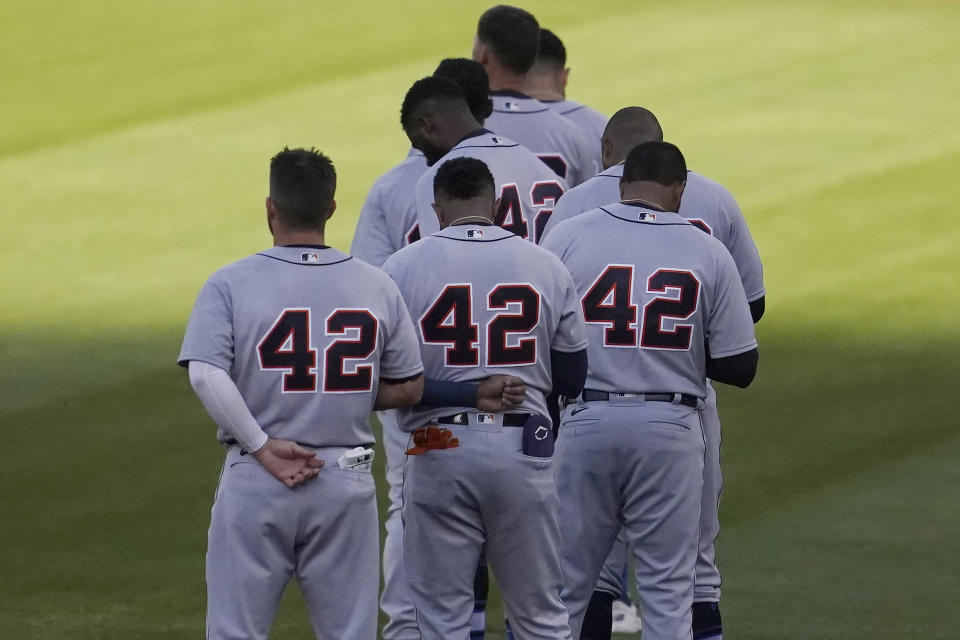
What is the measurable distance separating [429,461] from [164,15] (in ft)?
55.9

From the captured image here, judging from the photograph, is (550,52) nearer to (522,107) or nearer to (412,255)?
(522,107)

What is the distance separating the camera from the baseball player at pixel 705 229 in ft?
20.5

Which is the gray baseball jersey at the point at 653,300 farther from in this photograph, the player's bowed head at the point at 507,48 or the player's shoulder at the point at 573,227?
the player's bowed head at the point at 507,48

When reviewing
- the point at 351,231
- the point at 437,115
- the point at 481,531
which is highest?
the point at 437,115

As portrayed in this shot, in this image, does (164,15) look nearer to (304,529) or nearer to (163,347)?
(163,347)

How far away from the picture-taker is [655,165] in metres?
5.86

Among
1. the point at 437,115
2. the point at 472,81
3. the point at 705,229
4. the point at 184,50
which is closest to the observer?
the point at 705,229

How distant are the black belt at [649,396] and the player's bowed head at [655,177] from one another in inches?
25.7

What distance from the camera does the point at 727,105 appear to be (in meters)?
18.4

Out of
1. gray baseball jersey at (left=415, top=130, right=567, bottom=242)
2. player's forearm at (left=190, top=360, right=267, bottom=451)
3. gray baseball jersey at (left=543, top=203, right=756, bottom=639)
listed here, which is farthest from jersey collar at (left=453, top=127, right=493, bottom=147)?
player's forearm at (left=190, top=360, right=267, bottom=451)

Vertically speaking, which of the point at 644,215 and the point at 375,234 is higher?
the point at 644,215

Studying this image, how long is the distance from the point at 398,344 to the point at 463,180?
0.66 m

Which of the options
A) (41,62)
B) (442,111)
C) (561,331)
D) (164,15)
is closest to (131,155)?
(41,62)

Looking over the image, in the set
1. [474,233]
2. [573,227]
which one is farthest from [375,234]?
[474,233]
